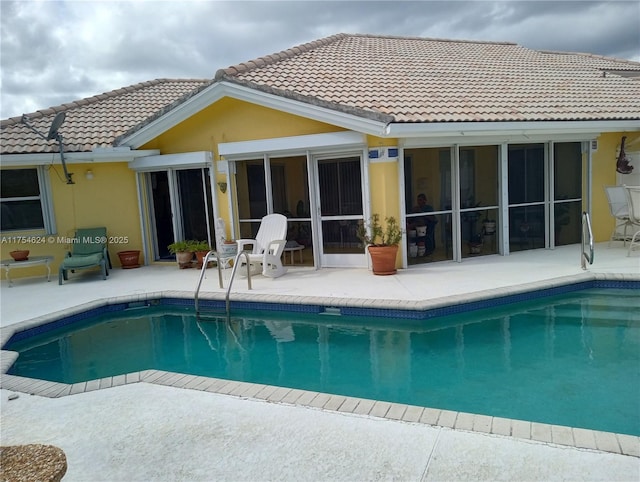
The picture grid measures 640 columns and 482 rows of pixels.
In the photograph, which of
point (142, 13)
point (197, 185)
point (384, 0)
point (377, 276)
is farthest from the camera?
point (384, 0)

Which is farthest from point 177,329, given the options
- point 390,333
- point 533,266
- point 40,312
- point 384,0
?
point 384,0

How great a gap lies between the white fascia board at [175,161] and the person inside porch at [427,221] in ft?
16.9

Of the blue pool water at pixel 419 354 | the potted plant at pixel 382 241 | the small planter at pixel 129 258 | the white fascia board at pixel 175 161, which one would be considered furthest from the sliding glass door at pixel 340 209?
the small planter at pixel 129 258

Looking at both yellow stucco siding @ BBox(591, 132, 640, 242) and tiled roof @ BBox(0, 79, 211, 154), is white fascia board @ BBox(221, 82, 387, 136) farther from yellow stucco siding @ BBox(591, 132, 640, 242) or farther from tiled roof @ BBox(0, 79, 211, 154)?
yellow stucco siding @ BBox(591, 132, 640, 242)

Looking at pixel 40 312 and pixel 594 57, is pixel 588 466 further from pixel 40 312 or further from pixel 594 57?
pixel 594 57

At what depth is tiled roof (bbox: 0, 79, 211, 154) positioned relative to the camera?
1150 centimetres

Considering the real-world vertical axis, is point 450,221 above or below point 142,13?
below

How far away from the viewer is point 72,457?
374 cm

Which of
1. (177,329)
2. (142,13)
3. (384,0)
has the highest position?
(384,0)

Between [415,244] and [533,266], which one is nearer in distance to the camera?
[533,266]

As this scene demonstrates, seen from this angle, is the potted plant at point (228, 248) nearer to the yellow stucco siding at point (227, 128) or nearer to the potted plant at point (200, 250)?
the potted plant at point (200, 250)

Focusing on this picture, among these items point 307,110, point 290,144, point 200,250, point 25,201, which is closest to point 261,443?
point 307,110

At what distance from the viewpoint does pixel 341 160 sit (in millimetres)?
10273

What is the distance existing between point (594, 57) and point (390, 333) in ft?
56.4
